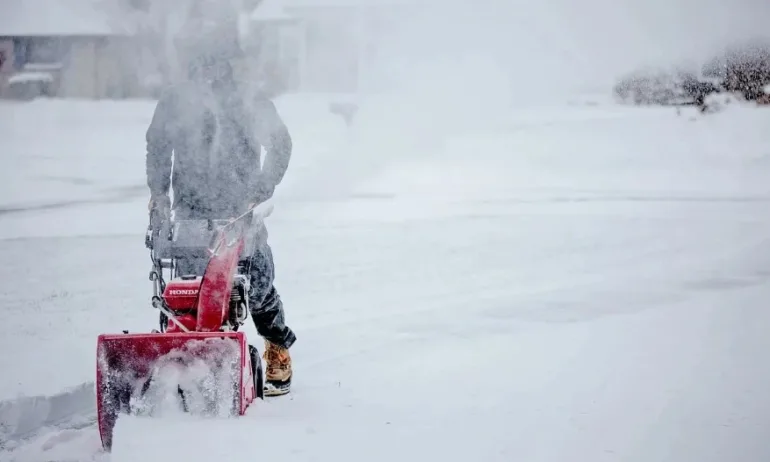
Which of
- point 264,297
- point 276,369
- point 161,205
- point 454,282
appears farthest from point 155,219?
point 454,282

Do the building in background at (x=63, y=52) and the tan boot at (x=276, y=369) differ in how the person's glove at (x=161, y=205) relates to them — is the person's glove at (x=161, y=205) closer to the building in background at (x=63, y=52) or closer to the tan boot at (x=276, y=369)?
the tan boot at (x=276, y=369)

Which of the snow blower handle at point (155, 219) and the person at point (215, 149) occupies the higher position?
the person at point (215, 149)

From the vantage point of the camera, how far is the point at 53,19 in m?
4.88

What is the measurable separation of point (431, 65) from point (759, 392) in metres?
4.34

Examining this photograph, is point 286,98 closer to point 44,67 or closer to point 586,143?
point 44,67

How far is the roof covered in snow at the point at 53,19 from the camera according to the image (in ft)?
14.8

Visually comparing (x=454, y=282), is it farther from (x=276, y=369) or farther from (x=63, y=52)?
(x=63, y=52)

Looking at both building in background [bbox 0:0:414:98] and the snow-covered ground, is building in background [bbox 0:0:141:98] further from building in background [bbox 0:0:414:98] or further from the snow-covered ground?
the snow-covered ground

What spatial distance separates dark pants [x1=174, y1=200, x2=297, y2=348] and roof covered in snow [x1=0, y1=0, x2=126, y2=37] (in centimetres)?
263

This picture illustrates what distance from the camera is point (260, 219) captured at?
7.57 feet

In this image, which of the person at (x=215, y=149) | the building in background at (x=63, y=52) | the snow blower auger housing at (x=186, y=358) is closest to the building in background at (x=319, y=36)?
the building in background at (x=63, y=52)

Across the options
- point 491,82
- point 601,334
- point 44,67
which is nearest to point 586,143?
point 491,82

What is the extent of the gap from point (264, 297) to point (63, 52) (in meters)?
4.33

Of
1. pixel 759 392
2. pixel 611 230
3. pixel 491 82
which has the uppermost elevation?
pixel 491 82
